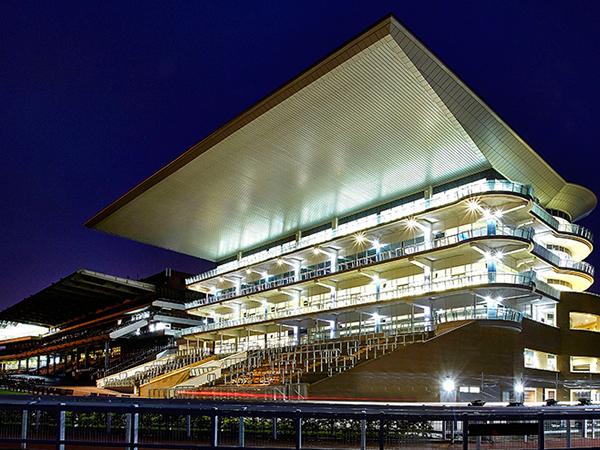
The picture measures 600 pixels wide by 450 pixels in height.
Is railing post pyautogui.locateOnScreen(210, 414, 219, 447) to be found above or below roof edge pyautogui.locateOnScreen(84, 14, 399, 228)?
below

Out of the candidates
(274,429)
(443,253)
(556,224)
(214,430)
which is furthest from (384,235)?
(214,430)

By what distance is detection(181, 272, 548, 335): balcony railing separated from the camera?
139ft

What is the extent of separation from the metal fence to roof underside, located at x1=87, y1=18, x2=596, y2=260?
2637 cm

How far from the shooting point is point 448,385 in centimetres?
3750

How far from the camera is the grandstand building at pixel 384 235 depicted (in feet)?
124

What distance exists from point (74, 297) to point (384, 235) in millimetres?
66352

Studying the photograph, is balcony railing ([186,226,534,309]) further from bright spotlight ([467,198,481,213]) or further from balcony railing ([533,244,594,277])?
balcony railing ([533,244,594,277])

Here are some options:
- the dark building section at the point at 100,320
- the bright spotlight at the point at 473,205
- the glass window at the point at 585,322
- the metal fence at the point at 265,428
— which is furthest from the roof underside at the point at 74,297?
the metal fence at the point at 265,428

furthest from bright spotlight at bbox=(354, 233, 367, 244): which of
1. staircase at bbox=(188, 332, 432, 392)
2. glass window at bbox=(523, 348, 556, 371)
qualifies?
glass window at bbox=(523, 348, 556, 371)

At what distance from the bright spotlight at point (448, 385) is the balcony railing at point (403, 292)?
7717 millimetres

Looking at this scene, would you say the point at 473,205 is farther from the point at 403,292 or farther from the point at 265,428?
the point at 265,428

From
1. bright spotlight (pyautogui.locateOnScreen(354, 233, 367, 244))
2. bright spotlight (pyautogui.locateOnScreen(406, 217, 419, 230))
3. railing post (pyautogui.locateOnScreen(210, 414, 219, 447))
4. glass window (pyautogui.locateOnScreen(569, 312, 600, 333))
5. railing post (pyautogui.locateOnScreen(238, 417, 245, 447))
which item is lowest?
railing post (pyautogui.locateOnScreen(238, 417, 245, 447))

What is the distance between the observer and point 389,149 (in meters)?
45.3

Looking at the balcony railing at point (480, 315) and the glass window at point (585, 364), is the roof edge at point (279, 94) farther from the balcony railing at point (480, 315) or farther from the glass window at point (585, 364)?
the glass window at point (585, 364)
